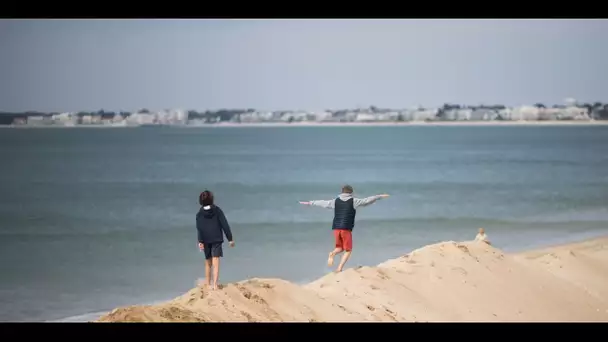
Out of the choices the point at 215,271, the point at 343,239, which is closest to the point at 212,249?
the point at 215,271

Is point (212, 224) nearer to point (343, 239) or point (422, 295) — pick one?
point (343, 239)

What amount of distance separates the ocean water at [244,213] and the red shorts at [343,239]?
16.0 feet

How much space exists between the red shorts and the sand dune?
0.97ft

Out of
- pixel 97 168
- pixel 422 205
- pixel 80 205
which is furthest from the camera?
pixel 97 168

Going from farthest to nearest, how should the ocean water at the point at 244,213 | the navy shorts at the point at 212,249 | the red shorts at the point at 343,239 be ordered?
the ocean water at the point at 244,213 < the red shorts at the point at 343,239 < the navy shorts at the point at 212,249

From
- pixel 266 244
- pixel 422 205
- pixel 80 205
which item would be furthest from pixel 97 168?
pixel 266 244

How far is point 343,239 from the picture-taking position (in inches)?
475

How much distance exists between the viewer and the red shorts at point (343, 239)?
473 inches

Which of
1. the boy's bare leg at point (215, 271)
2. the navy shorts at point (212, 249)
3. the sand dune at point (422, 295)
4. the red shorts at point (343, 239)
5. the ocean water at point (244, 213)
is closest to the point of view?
the sand dune at point (422, 295)

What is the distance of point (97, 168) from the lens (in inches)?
2201

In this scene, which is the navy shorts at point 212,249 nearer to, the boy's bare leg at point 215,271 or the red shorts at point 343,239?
the boy's bare leg at point 215,271

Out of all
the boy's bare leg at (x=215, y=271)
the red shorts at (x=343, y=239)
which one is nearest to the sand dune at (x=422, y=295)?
the boy's bare leg at (x=215, y=271)
